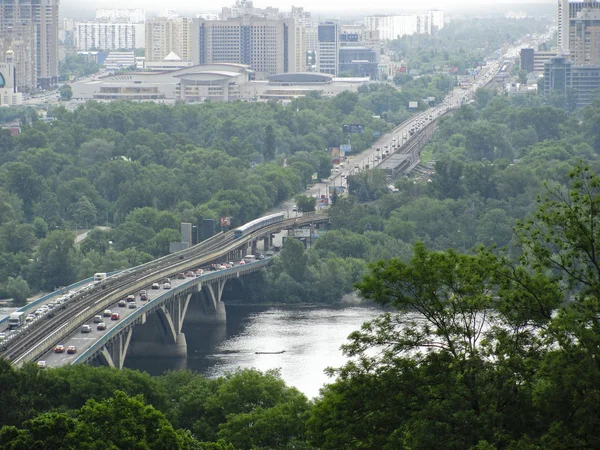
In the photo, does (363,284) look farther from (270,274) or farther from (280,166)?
(280,166)

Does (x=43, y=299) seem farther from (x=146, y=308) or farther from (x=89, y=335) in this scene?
(x=89, y=335)

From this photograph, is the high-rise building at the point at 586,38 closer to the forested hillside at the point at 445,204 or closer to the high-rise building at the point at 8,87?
the forested hillside at the point at 445,204

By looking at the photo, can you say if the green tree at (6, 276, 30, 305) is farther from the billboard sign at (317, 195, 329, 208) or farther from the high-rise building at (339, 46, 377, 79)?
the high-rise building at (339, 46, 377, 79)

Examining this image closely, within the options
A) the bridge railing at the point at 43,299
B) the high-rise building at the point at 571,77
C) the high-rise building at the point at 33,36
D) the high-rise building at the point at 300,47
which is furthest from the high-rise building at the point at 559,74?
the bridge railing at the point at 43,299

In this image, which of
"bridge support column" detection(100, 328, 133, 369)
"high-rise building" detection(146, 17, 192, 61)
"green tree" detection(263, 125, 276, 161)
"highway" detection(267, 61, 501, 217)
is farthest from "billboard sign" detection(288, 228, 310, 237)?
→ "high-rise building" detection(146, 17, 192, 61)

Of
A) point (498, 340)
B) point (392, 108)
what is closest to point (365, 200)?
point (392, 108)

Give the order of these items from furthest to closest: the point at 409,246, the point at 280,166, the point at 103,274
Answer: the point at 280,166, the point at 409,246, the point at 103,274
